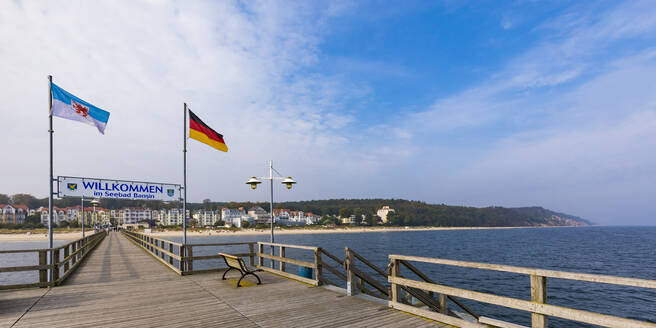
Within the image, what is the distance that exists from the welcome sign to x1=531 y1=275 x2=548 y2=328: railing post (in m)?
13.8

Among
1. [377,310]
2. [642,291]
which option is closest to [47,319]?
[377,310]

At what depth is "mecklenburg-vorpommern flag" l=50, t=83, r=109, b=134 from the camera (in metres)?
10.9

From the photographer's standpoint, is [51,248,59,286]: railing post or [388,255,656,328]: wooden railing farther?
[51,248,59,286]: railing post

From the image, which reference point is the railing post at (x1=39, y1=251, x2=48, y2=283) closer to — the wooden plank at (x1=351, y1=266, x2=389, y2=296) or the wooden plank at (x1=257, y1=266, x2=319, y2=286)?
the wooden plank at (x1=257, y1=266, x2=319, y2=286)

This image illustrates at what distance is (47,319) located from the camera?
6.56 meters

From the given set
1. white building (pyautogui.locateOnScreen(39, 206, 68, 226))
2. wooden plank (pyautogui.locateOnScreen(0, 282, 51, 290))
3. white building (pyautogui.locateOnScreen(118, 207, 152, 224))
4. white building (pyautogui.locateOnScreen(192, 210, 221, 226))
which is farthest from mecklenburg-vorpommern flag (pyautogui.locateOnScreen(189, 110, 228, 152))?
white building (pyautogui.locateOnScreen(118, 207, 152, 224))

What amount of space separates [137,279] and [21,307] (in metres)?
3.95

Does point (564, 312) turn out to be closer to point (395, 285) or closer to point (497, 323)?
point (497, 323)

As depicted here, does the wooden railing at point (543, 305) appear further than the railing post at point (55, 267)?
No

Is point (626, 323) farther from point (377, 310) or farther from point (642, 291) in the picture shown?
point (642, 291)

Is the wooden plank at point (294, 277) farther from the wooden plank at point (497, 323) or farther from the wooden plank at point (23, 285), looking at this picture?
the wooden plank at point (23, 285)

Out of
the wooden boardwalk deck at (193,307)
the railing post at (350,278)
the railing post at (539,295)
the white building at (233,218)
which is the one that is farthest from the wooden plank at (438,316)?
the white building at (233,218)

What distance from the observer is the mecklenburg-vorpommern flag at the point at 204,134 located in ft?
46.8

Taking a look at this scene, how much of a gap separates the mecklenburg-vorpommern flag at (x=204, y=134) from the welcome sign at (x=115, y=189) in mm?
2432
